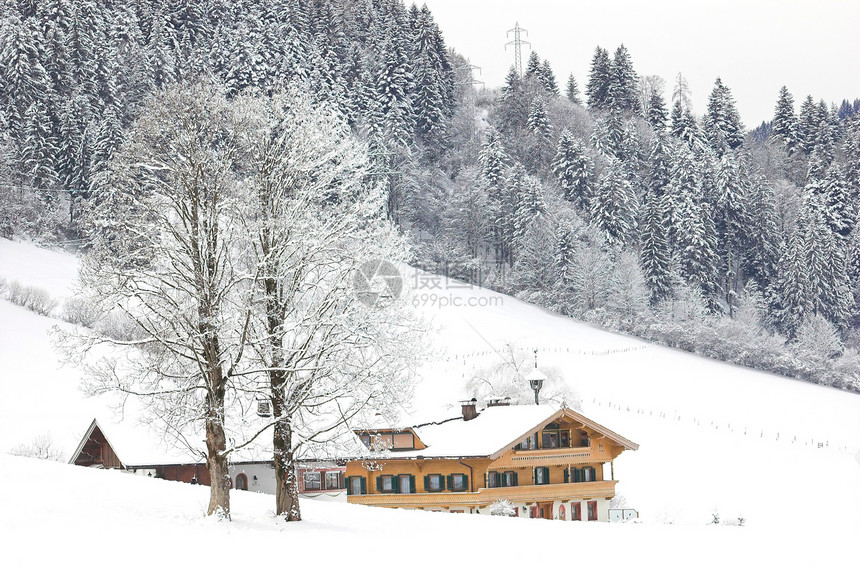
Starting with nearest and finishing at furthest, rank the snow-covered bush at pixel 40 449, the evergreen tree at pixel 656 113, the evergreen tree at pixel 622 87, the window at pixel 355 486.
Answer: the snow-covered bush at pixel 40 449
the window at pixel 355 486
the evergreen tree at pixel 656 113
the evergreen tree at pixel 622 87

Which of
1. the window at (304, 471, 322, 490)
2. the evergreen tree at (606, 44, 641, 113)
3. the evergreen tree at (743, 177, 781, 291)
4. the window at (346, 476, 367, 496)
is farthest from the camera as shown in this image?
the evergreen tree at (606, 44, 641, 113)

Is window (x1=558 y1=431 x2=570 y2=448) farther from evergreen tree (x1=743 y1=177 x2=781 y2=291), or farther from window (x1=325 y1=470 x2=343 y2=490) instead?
evergreen tree (x1=743 y1=177 x2=781 y2=291)

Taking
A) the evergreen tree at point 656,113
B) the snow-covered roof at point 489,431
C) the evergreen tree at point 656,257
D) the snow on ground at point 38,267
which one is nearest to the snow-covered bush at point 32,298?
the snow on ground at point 38,267

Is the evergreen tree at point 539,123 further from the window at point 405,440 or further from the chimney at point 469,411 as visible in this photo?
the window at point 405,440

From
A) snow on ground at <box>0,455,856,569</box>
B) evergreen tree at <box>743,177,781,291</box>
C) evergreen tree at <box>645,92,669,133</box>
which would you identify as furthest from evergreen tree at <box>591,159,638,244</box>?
snow on ground at <box>0,455,856,569</box>

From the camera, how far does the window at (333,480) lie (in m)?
33.9

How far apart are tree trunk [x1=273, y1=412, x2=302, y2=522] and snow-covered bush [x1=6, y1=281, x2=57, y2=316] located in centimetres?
4214

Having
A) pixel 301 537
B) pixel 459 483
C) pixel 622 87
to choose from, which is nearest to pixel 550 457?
pixel 459 483

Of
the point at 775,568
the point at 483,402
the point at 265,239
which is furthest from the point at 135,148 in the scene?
the point at 483,402

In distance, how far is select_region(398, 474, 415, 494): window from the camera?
1416 inches

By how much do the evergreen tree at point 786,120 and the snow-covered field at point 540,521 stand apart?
5258 centimetres

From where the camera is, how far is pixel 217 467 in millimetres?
17578

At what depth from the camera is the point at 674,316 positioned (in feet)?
281

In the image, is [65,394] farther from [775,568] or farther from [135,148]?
[775,568]
